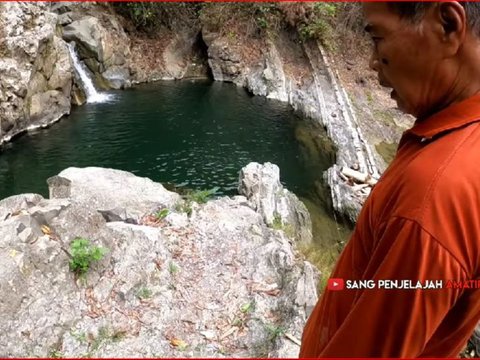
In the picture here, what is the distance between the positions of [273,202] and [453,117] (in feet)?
24.1

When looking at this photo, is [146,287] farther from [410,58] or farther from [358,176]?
[358,176]

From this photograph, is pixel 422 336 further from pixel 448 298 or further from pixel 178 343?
pixel 178 343

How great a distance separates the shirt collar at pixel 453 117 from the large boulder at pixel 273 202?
21.7 ft

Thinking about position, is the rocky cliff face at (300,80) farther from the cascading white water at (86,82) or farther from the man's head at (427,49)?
the man's head at (427,49)

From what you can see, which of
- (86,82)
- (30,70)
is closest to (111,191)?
(30,70)

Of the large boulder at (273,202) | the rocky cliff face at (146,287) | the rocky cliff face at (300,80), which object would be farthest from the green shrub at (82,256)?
the rocky cliff face at (300,80)

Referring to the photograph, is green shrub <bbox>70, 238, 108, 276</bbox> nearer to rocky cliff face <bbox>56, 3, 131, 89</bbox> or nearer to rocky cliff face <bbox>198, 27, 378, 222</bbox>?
rocky cliff face <bbox>198, 27, 378, 222</bbox>

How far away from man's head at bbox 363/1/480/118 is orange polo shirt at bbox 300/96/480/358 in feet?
0.19

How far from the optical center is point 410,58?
108 centimetres

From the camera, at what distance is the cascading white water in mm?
19328

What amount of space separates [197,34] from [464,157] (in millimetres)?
25769

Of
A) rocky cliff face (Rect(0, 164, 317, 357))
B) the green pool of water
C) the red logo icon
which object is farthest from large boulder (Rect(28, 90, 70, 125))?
the red logo icon

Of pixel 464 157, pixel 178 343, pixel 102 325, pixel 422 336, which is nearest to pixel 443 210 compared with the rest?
pixel 464 157

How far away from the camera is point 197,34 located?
2500cm
